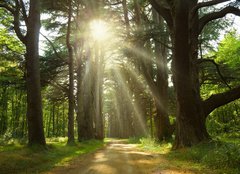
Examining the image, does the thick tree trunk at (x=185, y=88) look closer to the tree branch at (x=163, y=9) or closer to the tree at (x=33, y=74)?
the tree branch at (x=163, y=9)

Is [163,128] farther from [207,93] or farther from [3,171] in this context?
[207,93]

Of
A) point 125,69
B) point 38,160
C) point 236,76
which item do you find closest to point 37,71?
point 38,160

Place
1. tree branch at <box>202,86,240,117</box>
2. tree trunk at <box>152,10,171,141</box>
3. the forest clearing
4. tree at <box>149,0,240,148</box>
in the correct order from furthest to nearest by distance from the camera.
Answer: tree trunk at <box>152,10,171,141</box> → tree branch at <box>202,86,240,117</box> → tree at <box>149,0,240,148</box> → the forest clearing

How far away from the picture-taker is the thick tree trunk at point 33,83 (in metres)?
12.4

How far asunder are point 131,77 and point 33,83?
21917 millimetres

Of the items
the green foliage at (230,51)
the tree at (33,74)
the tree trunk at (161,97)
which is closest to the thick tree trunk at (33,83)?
the tree at (33,74)

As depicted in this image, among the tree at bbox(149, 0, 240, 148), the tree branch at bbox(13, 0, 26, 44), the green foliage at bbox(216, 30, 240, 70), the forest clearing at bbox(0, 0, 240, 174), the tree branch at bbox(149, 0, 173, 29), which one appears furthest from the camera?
the green foliage at bbox(216, 30, 240, 70)

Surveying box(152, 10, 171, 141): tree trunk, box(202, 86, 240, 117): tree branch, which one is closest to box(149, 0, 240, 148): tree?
box(202, 86, 240, 117): tree branch

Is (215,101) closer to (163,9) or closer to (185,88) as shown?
(185,88)

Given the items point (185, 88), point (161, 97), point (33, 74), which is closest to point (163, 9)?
point (185, 88)

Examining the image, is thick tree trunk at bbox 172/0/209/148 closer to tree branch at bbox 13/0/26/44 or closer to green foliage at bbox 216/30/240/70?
tree branch at bbox 13/0/26/44

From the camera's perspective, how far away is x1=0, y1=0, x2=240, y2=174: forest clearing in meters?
9.40

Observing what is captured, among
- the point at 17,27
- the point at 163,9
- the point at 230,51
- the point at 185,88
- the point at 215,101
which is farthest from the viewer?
the point at 230,51

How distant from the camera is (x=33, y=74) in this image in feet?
42.9
